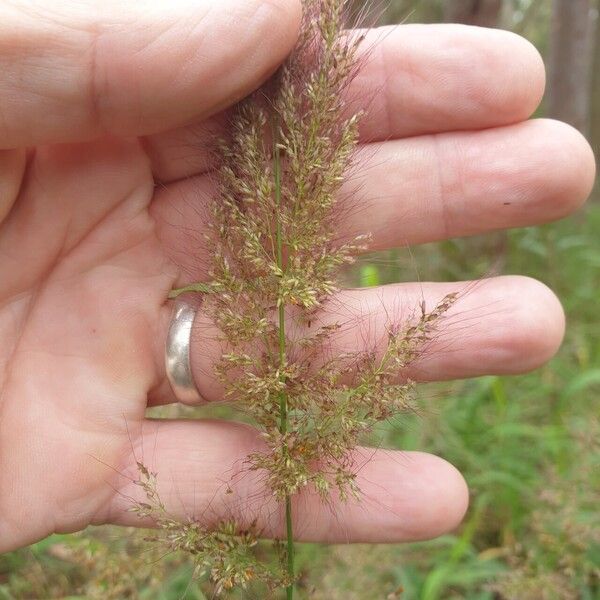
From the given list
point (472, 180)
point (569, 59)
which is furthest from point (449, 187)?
point (569, 59)

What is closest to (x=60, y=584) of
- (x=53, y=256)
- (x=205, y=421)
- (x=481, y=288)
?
(x=205, y=421)

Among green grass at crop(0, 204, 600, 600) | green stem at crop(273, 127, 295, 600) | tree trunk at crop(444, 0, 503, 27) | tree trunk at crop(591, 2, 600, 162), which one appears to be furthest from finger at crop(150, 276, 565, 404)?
tree trunk at crop(591, 2, 600, 162)

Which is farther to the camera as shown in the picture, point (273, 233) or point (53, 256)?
point (53, 256)

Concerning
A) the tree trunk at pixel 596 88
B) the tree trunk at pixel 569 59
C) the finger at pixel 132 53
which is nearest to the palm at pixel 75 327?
the finger at pixel 132 53

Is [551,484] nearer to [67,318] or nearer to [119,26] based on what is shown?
[67,318]

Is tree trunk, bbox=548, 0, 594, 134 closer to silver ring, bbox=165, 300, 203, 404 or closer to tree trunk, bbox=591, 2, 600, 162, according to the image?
tree trunk, bbox=591, 2, 600, 162

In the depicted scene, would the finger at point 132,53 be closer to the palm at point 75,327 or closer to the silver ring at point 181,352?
the palm at point 75,327

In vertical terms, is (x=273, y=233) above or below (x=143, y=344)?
above
